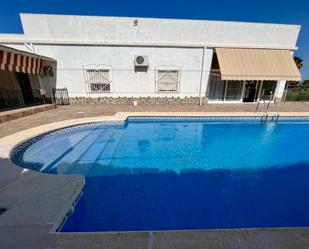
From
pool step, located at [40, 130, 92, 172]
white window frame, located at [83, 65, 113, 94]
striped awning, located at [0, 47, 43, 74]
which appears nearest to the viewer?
pool step, located at [40, 130, 92, 172]

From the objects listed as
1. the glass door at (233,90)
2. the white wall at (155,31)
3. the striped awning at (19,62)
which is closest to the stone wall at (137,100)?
the glass door at (233,90)

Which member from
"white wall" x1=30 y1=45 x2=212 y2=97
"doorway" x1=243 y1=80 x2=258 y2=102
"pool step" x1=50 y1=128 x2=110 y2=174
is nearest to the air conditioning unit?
"white wall" x1=30 y1=45 x2=212 y2=97

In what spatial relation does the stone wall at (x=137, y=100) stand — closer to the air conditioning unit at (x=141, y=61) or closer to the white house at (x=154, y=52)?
the white house at (x=154, y=52)

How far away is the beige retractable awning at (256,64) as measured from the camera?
1317cm

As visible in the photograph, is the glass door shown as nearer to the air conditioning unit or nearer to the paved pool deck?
the air conditioning unit

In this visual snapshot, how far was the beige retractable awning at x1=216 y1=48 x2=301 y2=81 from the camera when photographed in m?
13.2

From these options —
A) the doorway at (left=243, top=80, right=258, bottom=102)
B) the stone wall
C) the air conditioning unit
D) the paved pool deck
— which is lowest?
the paved pool deck

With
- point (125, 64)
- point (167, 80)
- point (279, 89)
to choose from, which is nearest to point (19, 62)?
point (125, 64)

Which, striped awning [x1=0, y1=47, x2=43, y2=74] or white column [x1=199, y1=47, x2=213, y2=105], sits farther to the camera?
white column [x1=199, y1=47, x2=213, y2=105]

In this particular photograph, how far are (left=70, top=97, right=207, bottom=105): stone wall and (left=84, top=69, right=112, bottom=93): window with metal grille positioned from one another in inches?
31.3

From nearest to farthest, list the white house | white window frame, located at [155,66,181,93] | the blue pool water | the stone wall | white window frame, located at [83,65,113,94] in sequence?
1. the blue pool water
2. the white house
3. white window frame, located at [83,65,113,94]
4. white window frame, located at [155,66,181,93]
5. the stone wall

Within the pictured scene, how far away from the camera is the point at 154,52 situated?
540 inches

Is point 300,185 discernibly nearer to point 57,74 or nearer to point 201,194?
point 201,194

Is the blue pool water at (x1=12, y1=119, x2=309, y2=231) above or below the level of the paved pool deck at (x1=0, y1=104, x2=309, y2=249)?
below
